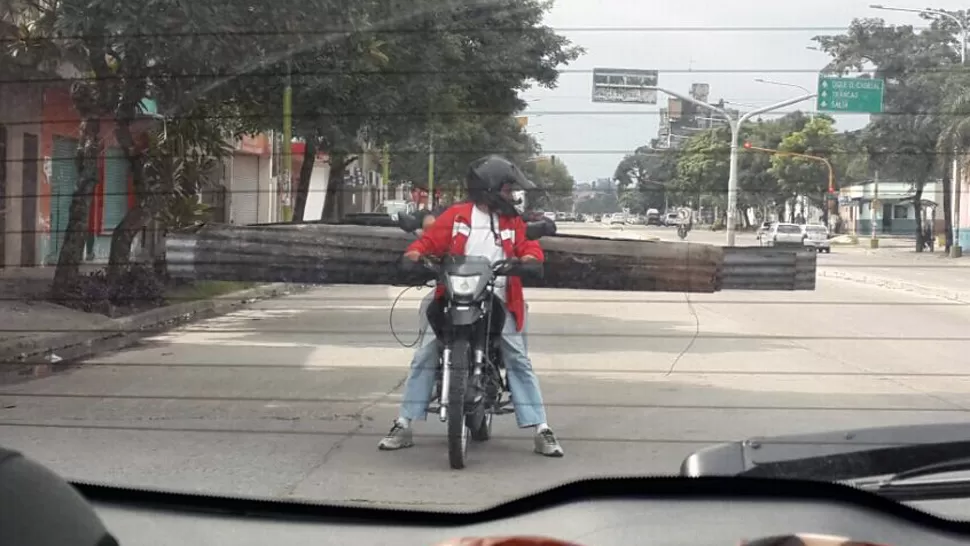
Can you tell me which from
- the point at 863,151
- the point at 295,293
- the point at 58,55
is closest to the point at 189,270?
the point at 295,293

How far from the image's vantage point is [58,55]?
6.61 metres

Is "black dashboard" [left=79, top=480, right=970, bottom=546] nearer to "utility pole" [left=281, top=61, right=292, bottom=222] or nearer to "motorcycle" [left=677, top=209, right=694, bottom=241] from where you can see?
"motorcycle" [left=677, top=209, right=694, bottom=241]

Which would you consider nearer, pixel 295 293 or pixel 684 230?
pixel 684 230

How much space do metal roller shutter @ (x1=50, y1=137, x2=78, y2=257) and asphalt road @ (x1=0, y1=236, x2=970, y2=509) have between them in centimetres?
88

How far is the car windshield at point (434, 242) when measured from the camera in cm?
507

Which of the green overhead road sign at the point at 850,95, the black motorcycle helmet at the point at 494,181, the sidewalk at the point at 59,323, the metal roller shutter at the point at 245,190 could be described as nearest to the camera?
the green overhead road sign at the point at 850,95

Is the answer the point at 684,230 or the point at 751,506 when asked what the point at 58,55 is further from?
the point at 751,506

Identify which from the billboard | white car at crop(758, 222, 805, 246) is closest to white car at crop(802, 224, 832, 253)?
white car at crop(758, 222, 805, 246)

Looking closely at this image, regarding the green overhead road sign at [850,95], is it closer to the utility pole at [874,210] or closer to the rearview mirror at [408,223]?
the utility pole at [874,210]

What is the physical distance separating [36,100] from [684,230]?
426cm

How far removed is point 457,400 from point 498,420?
1.01m

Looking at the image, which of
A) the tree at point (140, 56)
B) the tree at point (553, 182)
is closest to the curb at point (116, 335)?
the tree at point (140, 56)

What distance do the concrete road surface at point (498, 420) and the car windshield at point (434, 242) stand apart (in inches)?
1.2

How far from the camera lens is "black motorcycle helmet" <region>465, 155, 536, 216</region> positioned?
516cm
